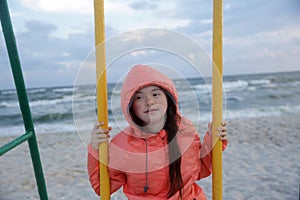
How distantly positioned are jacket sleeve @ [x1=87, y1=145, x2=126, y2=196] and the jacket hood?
0.81ft

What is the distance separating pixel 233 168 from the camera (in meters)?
4.30

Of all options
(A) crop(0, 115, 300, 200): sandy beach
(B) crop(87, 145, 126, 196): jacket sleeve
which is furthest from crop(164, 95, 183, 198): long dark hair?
(A) crop(0, 115, 300, 200): sandy beach

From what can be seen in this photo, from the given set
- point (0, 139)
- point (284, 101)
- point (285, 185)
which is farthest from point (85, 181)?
point (284, 101)

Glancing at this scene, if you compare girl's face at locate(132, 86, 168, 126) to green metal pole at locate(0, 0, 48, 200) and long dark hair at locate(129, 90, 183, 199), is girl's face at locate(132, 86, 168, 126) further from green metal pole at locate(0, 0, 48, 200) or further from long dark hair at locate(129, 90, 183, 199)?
green metal pole at locate(0, 0, 48, 200)

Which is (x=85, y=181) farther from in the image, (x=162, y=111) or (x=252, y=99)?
(x=252, y=99)

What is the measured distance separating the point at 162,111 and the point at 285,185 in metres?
2.59

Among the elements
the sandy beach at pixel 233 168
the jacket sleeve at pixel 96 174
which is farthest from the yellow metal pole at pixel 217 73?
the sandy beach at pixel 233 168

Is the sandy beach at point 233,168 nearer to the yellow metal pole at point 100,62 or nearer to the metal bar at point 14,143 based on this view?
the metal bar at point 14,143

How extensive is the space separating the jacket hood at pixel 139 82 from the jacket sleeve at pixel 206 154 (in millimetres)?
300

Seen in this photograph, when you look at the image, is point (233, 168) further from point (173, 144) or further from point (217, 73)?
point (217, 73)

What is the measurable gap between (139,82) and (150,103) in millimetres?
117

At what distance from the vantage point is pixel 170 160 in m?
1.55

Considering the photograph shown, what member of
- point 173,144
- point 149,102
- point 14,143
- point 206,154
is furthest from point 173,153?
point 14,143

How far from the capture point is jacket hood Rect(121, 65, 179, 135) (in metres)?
1.48
